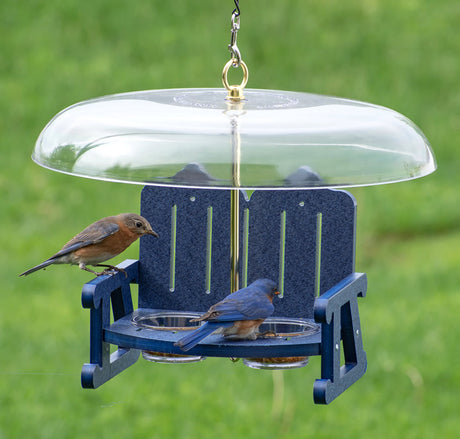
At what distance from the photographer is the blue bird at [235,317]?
3.86 metres

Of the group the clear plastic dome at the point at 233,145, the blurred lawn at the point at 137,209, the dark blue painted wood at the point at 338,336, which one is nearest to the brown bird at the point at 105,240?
the clear plastic dome at the point at 233,145

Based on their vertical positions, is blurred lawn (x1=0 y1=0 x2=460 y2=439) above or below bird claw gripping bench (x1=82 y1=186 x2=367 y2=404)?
below

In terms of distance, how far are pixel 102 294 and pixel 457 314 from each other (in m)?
5.38

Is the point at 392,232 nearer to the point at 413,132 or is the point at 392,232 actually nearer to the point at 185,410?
the point at 185,410

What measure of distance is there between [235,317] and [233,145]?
72 cm

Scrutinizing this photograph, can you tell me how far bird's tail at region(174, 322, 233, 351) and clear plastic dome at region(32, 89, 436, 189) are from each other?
62 centimetres

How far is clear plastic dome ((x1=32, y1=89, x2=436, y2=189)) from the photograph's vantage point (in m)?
3.54

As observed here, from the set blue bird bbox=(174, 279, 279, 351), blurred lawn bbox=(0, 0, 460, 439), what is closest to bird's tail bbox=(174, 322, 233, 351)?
blue bird bbox=(174, 279, 279, 351)

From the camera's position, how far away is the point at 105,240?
14.2 ft

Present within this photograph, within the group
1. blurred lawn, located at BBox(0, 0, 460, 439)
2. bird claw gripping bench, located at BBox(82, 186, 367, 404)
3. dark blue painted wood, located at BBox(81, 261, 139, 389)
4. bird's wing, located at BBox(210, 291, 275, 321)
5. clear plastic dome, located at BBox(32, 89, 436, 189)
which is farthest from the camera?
blurred lawn, located at BBox(0, 0, 460, 439)

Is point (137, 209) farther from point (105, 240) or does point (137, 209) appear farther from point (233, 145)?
point (233, 145)

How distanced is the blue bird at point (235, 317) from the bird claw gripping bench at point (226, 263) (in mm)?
288

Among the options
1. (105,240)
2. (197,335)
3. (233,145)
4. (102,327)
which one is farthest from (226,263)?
(233,145)

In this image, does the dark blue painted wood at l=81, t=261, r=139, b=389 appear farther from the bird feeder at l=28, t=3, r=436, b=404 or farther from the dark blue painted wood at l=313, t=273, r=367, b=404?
the dark blue painted wood at l=313, t=273, r=367, b=404
